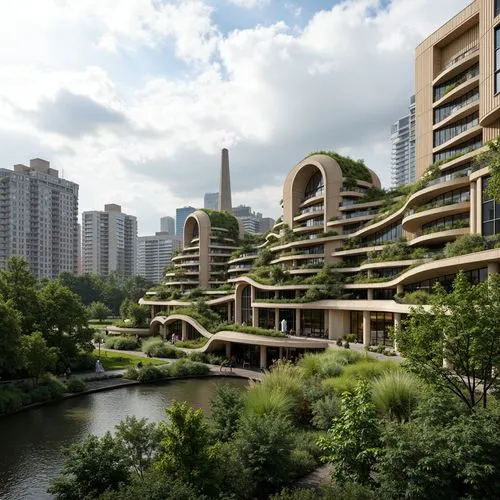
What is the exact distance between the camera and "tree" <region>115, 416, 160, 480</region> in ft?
44.4

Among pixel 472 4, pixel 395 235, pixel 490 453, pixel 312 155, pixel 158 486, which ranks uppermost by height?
pixel 472 4

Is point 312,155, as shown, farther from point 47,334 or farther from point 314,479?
point 314,479

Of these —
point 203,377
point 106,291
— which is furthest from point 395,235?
point 106,291

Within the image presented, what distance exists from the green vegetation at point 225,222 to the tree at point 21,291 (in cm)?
3925

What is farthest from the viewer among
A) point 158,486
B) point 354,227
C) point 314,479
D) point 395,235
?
point 354,227

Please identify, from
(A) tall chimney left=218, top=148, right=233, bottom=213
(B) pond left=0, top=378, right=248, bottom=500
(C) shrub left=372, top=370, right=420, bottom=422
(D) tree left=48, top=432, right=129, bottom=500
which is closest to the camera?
(D) tree left=48, top=432, right=129, bottom=500

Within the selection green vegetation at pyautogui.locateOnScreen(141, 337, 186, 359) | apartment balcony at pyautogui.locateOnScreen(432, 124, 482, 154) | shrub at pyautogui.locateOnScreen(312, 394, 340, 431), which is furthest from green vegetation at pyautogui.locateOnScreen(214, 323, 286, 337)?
apartment balcony at pyautogui.locateOnScreen(432, 124, 482, 154)

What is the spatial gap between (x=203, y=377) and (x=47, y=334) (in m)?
15.4

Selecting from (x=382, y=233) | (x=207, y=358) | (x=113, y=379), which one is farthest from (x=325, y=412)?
(x=382, y=233)

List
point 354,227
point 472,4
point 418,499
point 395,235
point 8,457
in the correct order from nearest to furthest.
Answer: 1. point 418,499
2. point 8,457
3. point 472,4
4. point 395,235
5. point 354,227

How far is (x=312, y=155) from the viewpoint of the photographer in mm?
54000

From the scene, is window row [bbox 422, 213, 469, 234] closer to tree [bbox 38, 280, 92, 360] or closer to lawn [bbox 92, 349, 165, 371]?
lawn [bbox 92, 349, 165, 371]

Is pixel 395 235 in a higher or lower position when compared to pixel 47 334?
higher

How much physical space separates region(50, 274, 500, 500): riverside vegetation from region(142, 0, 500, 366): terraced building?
29.2ft
